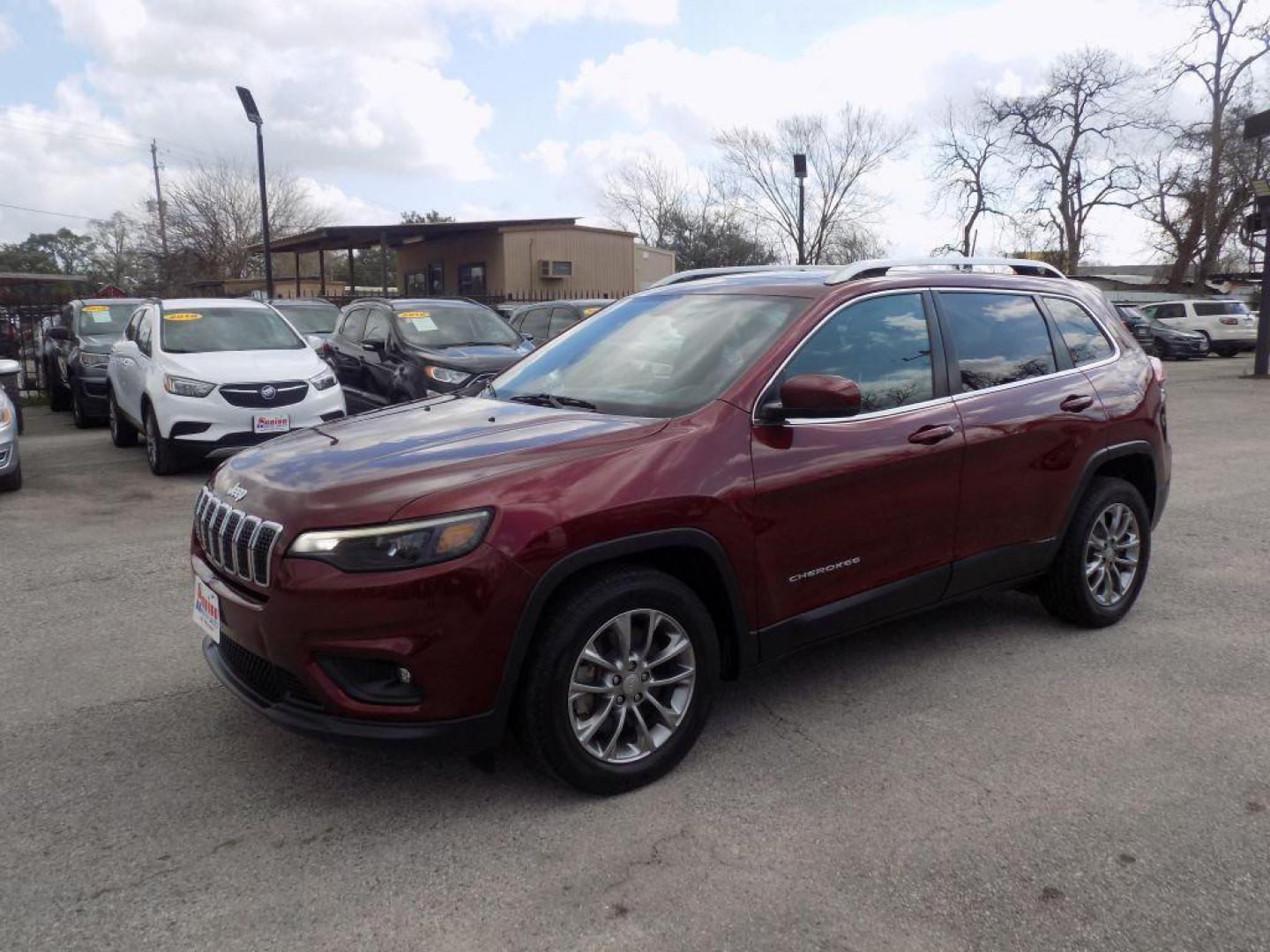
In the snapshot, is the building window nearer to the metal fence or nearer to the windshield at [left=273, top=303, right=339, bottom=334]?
the metal fence

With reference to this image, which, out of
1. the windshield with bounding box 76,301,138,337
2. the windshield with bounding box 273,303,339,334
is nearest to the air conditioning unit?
the windshield with bounding box 273,303,339,334

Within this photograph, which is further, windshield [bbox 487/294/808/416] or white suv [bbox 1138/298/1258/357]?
white suv [bbox 1138/298/1258/357]

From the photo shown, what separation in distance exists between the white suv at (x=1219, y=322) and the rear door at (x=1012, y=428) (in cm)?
2849

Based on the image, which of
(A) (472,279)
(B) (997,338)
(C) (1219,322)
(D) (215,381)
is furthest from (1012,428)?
(C) (1219,322)

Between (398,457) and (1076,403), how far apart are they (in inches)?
124

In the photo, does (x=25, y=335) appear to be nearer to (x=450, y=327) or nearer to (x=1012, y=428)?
(x=450, y=327)

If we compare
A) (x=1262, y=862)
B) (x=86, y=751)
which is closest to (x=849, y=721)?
(x=1262, y=862)

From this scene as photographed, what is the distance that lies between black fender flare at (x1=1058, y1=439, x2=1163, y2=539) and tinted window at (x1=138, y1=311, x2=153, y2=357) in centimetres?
870

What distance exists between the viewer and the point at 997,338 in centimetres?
445

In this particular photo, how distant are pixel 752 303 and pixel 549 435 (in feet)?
3.77

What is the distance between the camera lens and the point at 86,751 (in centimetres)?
363

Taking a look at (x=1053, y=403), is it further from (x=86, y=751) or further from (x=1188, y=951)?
(x=86, y=751)

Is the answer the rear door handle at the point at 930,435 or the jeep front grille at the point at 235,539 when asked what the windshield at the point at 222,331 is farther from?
the rear door handle at the point at 930,435

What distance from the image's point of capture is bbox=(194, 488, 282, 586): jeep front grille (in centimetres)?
304
